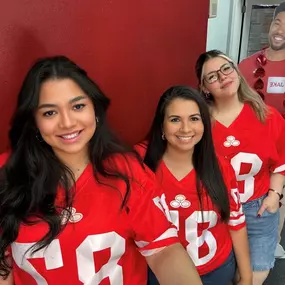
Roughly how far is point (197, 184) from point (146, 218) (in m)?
0.32

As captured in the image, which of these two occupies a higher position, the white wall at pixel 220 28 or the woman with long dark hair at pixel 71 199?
the white wall at pixel 220 28

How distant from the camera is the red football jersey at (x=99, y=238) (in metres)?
0.99

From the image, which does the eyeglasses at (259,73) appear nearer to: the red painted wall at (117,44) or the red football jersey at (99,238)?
the red painted wall at (117,44)

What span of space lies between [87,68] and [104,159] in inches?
14.8

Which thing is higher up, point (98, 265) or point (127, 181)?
point (127, 181)

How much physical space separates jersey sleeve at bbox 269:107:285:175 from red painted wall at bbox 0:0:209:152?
0.47 m

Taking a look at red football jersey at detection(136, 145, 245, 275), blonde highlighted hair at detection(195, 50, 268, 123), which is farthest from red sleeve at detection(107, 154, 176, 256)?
blonde highlighted hair at detection(195, 50, 268, 123)

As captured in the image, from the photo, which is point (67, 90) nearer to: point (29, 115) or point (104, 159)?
point (29, 115)

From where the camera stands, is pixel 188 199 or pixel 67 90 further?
pixel 188 199

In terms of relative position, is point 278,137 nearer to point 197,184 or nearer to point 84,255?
point 197,184

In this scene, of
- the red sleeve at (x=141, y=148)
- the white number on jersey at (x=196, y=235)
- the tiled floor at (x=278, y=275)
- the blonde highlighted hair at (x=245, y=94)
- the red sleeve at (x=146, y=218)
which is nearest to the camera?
the red sleeve at (x=146, y=218)

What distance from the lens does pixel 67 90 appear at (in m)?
0.95

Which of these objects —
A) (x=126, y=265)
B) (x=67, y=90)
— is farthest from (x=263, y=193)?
(x=67, y=90)

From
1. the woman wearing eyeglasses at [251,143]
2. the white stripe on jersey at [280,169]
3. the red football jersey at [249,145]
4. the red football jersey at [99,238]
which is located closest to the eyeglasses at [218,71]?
the woman wearing eyeglasses at [251,143]
